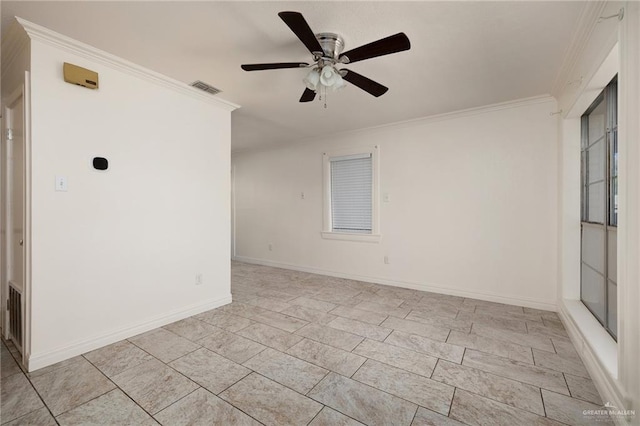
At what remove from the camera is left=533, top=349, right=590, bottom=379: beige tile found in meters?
2.07

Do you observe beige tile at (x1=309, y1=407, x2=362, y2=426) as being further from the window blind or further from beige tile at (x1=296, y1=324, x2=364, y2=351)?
the window blind

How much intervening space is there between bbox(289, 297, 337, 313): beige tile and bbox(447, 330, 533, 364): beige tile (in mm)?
1392

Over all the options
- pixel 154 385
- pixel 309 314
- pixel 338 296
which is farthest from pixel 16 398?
pixel 338 296

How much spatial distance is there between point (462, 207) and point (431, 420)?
9.54ft

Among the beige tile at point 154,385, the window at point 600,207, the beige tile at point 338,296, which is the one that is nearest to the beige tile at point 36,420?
the beige tile at point 154,385

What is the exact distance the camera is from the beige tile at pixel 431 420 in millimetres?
1581

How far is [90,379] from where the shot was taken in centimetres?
200

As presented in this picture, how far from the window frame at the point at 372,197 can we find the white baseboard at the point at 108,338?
2.36 m

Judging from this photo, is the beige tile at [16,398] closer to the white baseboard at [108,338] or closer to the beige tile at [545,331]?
the white baseboard at [108,338]

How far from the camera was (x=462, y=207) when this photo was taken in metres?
3.86

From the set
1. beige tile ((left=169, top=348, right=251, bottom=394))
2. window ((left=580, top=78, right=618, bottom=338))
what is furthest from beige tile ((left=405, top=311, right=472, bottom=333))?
beige tile ((left=169, top=348, right=251, bottom=394))

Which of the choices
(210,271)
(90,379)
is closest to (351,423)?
(90,379)

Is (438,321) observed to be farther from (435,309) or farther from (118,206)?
(118,206)

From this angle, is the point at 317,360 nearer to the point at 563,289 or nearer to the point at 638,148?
the point at 638,148
